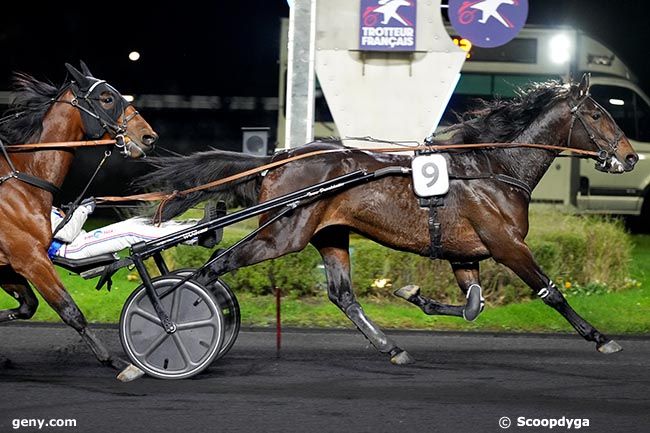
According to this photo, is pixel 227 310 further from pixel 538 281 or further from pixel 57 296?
pixel 538 281

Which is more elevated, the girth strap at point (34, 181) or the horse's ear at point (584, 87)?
the horse's ear at point (584, 87)

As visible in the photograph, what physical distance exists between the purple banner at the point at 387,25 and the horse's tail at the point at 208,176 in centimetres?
355

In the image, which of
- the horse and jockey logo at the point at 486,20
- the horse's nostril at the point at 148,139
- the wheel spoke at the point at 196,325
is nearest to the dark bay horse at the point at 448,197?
the wheel spoke at the point at 196,325

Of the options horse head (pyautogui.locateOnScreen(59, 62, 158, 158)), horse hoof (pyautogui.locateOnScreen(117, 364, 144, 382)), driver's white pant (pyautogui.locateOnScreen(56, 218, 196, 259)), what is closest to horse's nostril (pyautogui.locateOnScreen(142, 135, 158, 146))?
horse head (pyautogui.locateOnScreen(59, 62, 158, 158))

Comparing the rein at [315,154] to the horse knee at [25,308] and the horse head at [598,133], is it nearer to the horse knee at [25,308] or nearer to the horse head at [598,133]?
the horse head at [598,133]

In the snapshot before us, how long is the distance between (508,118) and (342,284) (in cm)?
172

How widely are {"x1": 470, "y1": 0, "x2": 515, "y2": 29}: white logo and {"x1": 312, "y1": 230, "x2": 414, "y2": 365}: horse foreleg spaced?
4.01m

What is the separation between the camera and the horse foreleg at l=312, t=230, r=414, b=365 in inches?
344

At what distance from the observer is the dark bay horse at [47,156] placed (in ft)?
25.9

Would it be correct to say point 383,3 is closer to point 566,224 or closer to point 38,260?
point 566,224

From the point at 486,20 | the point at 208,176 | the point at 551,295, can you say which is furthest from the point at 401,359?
the point at 486,20

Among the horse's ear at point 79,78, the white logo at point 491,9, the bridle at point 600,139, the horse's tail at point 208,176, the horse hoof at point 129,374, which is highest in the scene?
the white logo at point 491,9

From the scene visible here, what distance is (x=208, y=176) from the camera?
9023 mm

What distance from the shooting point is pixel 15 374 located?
8344mm
